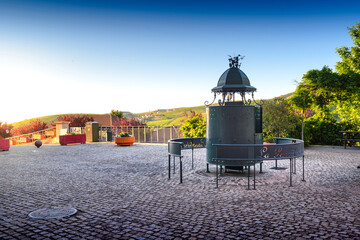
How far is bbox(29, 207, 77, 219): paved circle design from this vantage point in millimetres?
5543

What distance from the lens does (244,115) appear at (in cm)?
888

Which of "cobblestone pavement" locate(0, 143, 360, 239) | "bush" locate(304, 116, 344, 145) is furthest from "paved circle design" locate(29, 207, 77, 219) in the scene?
"bush" locate(304, 116, 344, 145)

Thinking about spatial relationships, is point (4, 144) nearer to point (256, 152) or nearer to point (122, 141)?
point (122, 141)

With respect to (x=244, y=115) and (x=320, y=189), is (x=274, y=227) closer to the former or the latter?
(x=320, y=189)

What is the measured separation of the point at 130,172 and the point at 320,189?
5.88m

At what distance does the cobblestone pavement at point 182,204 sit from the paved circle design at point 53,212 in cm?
17

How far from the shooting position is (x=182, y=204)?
617 centimetres

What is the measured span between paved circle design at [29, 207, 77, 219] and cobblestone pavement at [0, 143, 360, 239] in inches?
6.6

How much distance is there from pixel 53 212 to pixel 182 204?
8.40 feet

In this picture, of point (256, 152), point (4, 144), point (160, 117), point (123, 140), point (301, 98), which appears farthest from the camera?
point (160, 117)

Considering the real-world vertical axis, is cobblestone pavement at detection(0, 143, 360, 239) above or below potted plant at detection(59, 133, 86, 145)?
below

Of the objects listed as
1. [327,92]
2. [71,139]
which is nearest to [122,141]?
[71,139]

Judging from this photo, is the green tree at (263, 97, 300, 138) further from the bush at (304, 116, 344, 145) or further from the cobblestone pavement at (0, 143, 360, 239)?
the cobblestone pavement at (0, 143, 360, 239)

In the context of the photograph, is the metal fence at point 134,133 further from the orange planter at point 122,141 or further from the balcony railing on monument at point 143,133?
the orange planter at point 122,141
